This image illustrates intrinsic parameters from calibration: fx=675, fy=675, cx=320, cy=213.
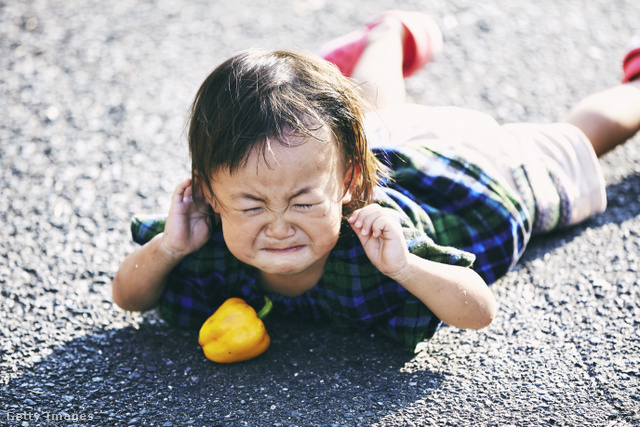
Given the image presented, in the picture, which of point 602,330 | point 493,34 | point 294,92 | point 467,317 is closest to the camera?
point 294,92

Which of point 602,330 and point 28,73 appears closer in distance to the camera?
point 602,330

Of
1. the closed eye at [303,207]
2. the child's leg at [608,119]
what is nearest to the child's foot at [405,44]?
the child's leg at [608,119]

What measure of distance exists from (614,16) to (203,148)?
134 inches

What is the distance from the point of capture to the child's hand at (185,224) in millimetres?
2180

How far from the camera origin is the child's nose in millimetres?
1891

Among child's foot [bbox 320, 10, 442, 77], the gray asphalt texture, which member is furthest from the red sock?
child's foot [bbox 320, 10, 442, 77]

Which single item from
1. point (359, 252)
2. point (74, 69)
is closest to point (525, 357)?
point (359, 252)

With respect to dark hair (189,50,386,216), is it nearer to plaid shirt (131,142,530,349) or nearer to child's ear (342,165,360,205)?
child's ear (342,165,360,205)

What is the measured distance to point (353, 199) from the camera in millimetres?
2125

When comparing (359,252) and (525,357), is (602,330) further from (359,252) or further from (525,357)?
(359,252)

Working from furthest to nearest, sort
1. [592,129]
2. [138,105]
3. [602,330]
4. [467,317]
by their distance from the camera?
[138,105] < [592,129] < [602,330] < [467,317]

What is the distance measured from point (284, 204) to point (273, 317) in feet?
2.20

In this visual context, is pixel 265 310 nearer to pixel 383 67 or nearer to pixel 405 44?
pixel 383 67

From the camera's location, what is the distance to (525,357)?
2172 mm
